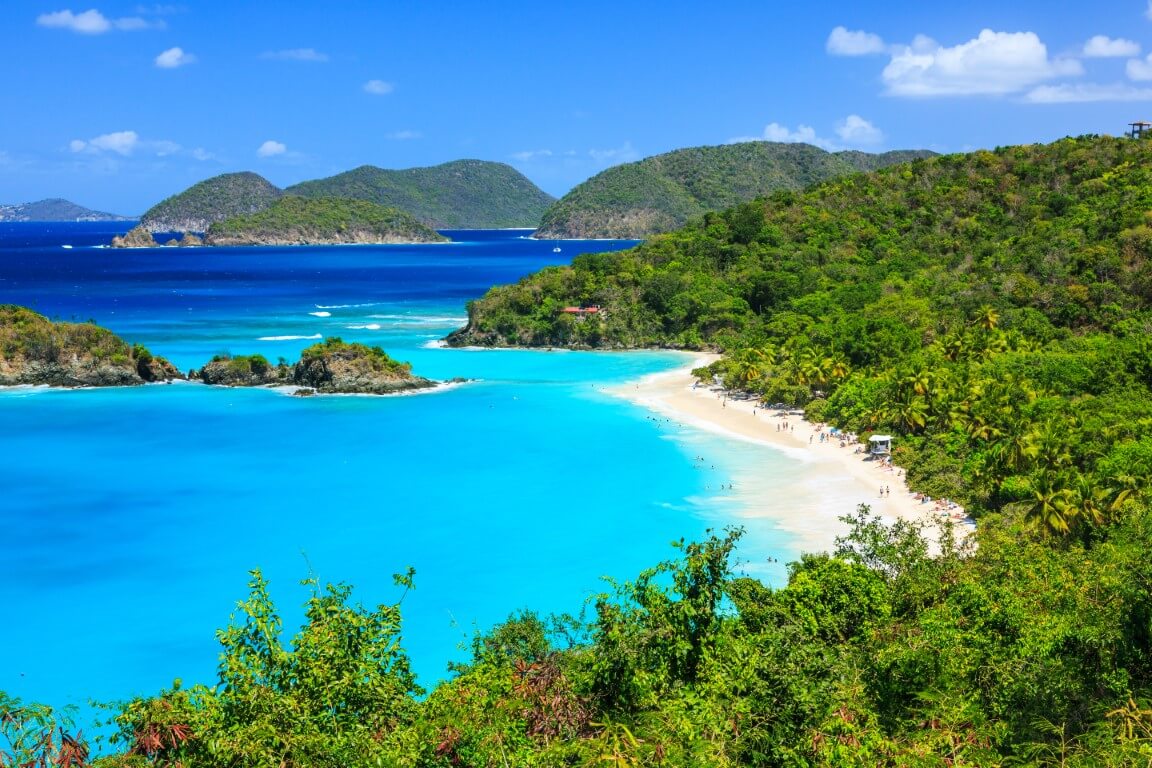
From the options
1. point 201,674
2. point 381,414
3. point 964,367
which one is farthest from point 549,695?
point 381,414

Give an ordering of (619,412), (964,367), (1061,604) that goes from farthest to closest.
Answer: (619,412)
(964,367)
(1061,604)

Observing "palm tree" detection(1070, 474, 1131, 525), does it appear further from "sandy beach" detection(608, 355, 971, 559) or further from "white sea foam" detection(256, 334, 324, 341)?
"white sea foam" detection(256, 334, 324, 341)

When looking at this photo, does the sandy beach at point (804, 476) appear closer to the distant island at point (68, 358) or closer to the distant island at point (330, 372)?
the distant island at point (330, 372)

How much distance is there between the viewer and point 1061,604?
16219 mm

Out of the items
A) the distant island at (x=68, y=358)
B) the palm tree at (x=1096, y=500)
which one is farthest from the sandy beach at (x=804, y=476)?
the distant island at (x=68, y=358)

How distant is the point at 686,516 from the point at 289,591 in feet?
41.9

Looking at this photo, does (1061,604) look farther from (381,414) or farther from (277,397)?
(277,397)

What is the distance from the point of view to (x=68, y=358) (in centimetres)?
5806

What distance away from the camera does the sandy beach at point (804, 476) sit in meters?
30.0

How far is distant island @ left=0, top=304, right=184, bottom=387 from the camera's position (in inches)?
2267

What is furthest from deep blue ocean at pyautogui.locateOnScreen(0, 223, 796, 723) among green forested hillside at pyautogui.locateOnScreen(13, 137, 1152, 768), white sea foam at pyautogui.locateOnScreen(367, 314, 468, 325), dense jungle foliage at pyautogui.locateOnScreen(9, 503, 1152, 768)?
white sea foam at pyautogui.locateOnScreen(367, 314, 468, 325)

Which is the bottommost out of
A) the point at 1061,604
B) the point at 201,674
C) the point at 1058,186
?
the point at 201,674

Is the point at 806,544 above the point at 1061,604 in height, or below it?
below

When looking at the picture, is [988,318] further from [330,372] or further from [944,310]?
[330,372]
